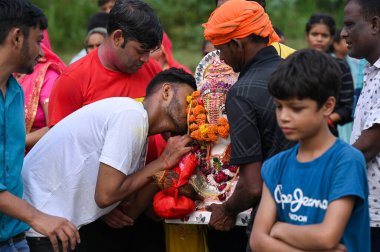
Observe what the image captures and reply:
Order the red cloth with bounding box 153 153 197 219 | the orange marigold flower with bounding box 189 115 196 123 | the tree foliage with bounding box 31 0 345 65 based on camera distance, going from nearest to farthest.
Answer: the red cloth with bounding box 153 153 197 219, the orange marigold flower with bounding box 189 115 196 123, the tree foliage with bounding box 31 0 345 65

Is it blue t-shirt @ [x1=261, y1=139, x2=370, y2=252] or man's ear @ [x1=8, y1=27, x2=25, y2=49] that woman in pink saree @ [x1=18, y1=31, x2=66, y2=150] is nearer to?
man's ear @ [x1=8, y1=27, x2=25, y2=49]

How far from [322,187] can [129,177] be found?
1435mm

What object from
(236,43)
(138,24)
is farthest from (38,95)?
(236,43)

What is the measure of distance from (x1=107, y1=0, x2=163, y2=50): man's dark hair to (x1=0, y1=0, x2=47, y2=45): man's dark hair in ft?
2.98

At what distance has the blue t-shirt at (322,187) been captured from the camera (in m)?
3.45

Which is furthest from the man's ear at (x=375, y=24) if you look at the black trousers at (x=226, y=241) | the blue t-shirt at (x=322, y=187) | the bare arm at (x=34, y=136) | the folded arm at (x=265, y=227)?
the bare arm at (x=34, y=136)

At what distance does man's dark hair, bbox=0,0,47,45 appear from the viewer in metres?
4.22

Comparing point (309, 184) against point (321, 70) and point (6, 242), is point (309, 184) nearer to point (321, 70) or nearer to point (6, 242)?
point (321, 70)

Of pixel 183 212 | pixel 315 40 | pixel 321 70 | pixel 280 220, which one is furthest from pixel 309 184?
pixel 315 40

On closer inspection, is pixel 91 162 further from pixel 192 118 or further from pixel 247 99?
pixel 247 99

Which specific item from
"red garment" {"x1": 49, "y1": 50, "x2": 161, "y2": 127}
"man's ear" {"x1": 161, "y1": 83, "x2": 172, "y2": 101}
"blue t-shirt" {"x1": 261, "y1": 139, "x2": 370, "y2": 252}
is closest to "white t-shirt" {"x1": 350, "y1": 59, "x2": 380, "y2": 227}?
"blue t-shirt" {"x1": 261, "y1": 139, "x2": 370, "y2": 252}

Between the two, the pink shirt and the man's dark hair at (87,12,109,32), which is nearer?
the pink shirt

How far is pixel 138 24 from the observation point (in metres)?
5.14

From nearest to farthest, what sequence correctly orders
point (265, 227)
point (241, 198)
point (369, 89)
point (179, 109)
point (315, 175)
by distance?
point (315, 175)
point (265, 227)
point (241, 198)
point (369, 89)
point (179, 109)
